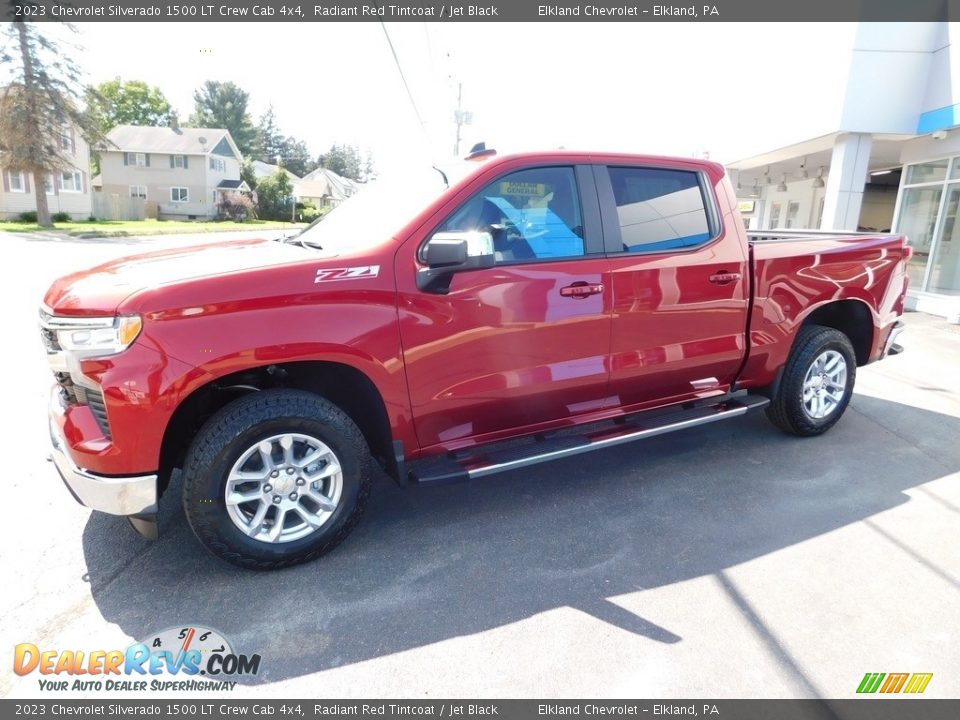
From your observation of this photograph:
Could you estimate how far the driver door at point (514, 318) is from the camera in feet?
10.7

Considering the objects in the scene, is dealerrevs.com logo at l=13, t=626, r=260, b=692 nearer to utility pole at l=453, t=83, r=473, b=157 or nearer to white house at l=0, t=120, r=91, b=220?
utility pole at l=453, t=83, r=473, b=157

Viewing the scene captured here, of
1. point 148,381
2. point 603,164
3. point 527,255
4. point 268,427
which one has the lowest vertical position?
point 268,427

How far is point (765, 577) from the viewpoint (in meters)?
3.11

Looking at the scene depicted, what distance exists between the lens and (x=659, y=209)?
4.04 metres

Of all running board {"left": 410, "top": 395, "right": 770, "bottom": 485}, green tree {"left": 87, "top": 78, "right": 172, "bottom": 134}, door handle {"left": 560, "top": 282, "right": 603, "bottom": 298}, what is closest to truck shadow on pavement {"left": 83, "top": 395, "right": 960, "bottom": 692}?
running board {"left": 410, "top": 395, "right": 770, "bottom": 485}

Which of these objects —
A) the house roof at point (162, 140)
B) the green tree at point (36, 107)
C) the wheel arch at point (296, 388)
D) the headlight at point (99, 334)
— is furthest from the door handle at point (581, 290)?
the house roof at point (162, 140)

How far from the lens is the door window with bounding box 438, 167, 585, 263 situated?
11.3ft

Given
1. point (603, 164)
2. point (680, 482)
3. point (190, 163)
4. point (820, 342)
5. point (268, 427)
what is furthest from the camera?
point (190, 163)

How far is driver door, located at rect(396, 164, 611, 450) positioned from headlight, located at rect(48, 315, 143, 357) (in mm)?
1216

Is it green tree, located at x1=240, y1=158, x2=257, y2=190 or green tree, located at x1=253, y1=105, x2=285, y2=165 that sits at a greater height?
green tree, located at x1=253, y1=105, x2=285, y2=165

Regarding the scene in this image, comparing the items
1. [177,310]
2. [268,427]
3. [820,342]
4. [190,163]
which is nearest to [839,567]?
[820,342]

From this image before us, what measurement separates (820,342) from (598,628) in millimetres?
3161

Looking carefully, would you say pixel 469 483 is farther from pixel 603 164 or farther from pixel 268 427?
pixel 603 164

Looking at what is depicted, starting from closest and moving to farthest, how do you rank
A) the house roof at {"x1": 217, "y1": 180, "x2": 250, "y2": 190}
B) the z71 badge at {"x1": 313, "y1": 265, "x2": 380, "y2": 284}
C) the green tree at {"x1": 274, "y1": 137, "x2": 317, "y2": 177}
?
the z71 badge at {"x1": 313, "y1": 265, "x2": 380, "y2": 284}, the house roof at {"x1": 217, "y1": 180, "x2": 250, "y2": 190}, the green tree at {"x1": 274, "y1": 137, "x2": 317, "y2": 177}
